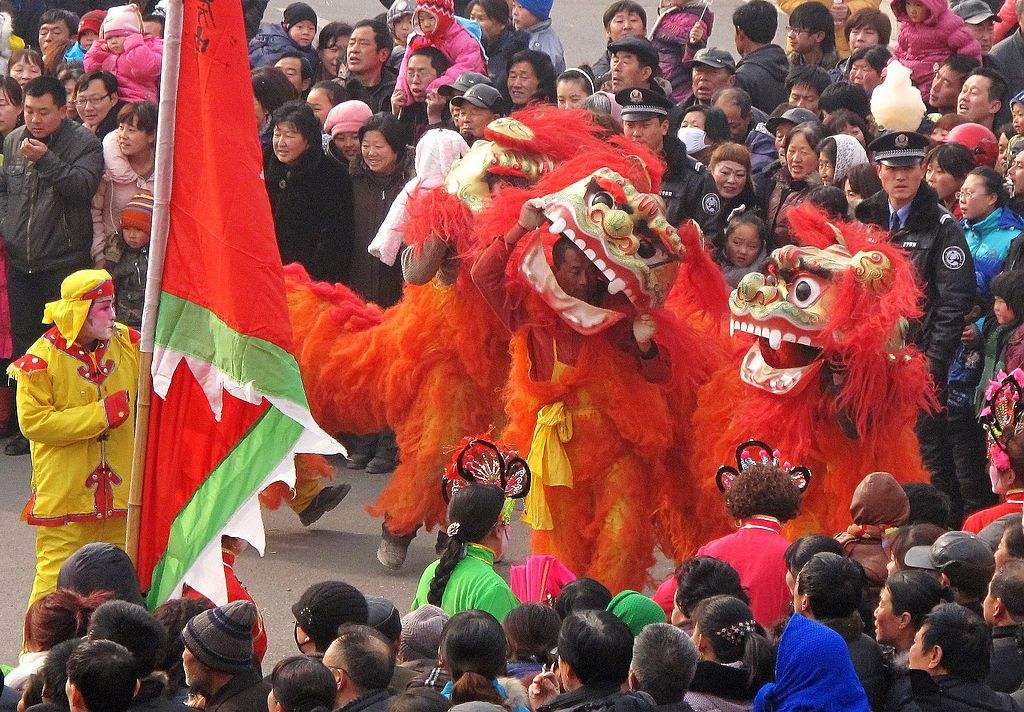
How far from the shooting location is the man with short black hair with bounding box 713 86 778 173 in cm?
948

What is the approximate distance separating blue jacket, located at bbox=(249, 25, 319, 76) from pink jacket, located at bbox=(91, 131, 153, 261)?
2278mm

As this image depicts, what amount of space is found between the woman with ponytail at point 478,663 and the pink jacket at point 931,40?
21.9 feet

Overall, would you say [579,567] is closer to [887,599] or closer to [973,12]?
[887,599]

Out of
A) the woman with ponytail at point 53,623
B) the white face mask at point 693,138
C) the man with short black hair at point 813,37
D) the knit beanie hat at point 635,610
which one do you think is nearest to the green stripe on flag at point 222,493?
the woman with ponytail at point 53,623

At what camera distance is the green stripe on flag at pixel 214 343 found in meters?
5.25

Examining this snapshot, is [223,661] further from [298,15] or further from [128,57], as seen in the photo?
[298,15]

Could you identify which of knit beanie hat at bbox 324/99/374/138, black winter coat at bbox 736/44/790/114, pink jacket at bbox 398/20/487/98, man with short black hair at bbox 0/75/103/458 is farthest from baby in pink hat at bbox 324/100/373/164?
black winter coat at bbox 736/44/790/114

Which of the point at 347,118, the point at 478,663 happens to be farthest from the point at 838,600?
the point at 347,118

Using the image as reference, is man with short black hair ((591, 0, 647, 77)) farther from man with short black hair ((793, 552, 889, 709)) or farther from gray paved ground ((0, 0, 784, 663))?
man with short black hair ((793, 552, 889, 709))

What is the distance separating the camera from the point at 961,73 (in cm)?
962

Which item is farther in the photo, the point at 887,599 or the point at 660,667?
the point at 887,599

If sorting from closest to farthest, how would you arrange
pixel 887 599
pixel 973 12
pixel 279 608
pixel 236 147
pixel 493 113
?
pixel 887 599 < pixel 236 147 < pixel 279 608 < pixel 493 113 < pixel 973 12

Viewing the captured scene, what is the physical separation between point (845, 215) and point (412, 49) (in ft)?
10.6

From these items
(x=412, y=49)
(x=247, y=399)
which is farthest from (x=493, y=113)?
(x=247, y=399)
